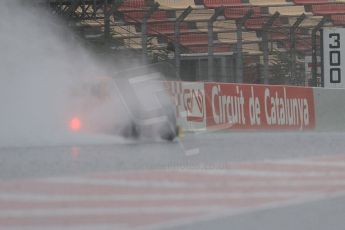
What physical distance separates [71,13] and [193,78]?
4.54 m

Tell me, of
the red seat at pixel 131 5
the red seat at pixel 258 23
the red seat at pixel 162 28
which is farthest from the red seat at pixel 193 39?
the red seat at pixel 258 23

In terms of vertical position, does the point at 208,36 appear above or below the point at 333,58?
above

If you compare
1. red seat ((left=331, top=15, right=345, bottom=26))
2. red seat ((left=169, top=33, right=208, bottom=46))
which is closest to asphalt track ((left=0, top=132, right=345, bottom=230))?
red seat ((left=169, top=33, right=208, bottom=46))

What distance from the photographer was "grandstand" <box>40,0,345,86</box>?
20.0m

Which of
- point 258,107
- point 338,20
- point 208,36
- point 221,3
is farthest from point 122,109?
point 338,20

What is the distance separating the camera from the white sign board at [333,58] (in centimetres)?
2161

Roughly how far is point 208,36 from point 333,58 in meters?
3.54

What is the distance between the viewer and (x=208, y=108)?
1677 centimetres

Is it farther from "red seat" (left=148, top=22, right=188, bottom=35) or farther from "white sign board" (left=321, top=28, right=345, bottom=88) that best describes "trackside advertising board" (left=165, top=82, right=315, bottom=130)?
"red seat" (left=148, top=22, right=188, bottom=35)

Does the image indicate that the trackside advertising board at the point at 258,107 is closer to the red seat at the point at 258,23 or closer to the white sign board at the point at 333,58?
the white sign board at the point at 333,58

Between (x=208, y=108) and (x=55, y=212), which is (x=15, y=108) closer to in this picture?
(x=208, y=108)

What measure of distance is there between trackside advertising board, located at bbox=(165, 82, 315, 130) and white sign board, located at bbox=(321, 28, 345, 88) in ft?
8.02

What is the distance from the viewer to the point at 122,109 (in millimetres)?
12750

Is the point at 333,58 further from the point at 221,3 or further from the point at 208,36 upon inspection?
the point at 221,3
